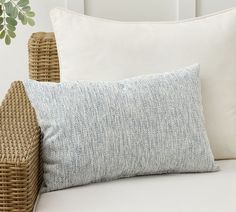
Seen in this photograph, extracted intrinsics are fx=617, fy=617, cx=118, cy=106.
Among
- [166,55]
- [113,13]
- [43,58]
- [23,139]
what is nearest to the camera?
[23,139]

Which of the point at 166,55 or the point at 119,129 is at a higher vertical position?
the point at 166,55

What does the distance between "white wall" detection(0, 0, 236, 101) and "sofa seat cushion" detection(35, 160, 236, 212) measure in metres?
0.78

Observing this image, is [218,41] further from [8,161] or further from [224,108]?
[8,161]

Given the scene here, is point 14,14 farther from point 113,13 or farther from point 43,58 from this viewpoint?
point 113,13

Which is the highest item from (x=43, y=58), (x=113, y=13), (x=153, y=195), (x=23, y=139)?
(x=113, y=13)

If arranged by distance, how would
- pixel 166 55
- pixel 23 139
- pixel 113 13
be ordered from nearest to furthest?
pixel 23 139, pixel 166 55, pixel 113 13

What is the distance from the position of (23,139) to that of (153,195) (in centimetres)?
37

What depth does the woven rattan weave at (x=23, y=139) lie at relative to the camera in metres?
1.46

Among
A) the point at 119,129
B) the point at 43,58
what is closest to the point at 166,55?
the point at 119,129

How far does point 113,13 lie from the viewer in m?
2.31

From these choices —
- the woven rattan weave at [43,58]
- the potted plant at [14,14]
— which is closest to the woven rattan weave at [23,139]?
the woven rattan weave at [43,58]

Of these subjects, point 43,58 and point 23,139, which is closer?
point 23,139

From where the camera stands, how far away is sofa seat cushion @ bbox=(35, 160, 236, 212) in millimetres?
1529

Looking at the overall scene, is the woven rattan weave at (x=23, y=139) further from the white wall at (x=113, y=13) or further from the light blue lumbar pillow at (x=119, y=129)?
the white wall at (x=113, y=13)
